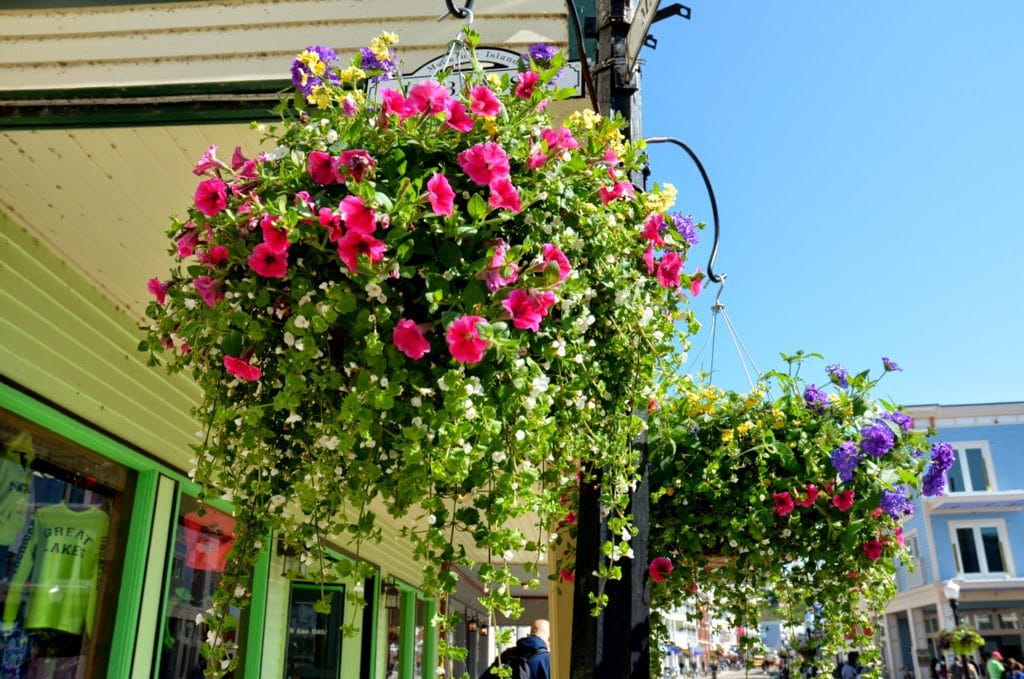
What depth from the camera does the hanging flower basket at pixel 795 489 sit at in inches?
108

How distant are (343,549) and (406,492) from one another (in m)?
5.26

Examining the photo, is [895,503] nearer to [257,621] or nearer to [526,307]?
[526,307]

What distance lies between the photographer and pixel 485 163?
5.14ft

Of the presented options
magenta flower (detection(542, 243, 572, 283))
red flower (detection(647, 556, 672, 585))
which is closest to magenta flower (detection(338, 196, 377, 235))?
magenta flower (detection(542, 243, 572, 283))

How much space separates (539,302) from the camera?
1538mm

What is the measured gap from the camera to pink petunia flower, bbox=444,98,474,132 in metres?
1.63

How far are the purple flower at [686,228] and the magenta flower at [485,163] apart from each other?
0.63 metres

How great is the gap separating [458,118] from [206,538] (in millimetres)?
3446

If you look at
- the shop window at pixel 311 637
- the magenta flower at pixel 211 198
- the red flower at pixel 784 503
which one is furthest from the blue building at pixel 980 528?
the magenta flower at pixel 211 198

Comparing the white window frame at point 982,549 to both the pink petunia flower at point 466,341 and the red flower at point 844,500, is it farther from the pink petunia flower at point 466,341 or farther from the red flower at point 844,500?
the pink petunia flower at point 466,341

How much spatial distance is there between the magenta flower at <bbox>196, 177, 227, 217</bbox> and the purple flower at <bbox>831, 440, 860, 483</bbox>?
2082mm

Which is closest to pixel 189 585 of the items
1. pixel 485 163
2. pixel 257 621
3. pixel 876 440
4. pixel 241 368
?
pixel 257 621

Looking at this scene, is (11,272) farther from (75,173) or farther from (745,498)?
(745,498)

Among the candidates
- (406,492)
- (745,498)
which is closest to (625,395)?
(406,492)
